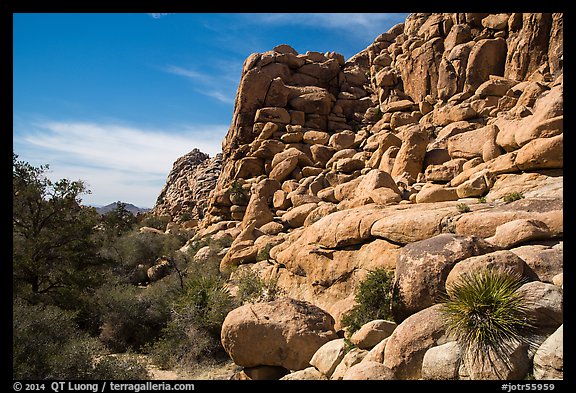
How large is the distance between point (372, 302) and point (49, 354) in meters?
8.47

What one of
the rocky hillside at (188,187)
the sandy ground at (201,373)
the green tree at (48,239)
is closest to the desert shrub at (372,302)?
the sandy ground at (201,373)

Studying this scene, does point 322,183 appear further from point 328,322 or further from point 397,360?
point 397,360

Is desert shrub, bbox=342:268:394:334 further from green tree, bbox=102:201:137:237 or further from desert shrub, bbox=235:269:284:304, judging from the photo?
green tree, bbox=102:201:137:237

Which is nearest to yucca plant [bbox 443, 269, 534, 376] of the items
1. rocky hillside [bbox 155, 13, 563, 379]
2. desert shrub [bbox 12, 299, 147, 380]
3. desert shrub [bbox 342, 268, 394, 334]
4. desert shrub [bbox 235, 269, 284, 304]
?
rocky hillside [bbox 155, 13, 563, 379]

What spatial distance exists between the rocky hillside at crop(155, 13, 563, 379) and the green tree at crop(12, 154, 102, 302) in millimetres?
7943

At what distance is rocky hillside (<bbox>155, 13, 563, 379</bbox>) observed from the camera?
7.66m

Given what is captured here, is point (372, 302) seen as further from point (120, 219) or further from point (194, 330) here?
point (120, 219)

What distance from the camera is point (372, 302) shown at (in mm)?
10391

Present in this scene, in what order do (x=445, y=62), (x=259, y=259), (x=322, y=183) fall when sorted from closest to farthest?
(x=259, y=259)
(x=322, y=183)
(x=445, y=62)

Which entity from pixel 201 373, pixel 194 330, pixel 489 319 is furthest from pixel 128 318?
pixel 489 319
